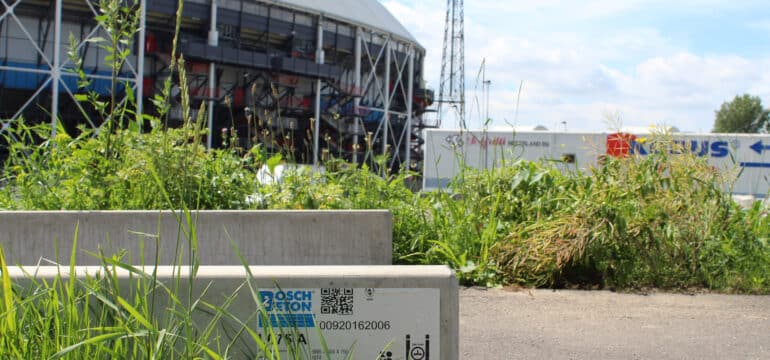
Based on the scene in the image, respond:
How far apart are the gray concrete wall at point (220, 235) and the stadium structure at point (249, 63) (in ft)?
73.4

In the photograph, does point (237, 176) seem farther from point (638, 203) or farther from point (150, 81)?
point (150, 81)

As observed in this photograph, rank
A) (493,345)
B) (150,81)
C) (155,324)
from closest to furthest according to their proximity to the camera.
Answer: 1. (155,324)
2. (493,345)
3. (150,81)

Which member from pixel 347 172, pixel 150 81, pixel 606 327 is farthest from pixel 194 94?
pixel 606 327

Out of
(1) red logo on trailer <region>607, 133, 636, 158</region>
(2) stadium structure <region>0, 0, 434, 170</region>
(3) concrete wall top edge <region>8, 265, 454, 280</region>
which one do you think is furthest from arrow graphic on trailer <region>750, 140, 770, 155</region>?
(3) concrete wall top edge <region>8, 265, 454, 280</region>

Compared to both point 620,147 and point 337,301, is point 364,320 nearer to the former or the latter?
point 337,301

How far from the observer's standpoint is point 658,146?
6.20m

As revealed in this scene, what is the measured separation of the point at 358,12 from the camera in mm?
47219

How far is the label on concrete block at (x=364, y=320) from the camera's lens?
6.72ft

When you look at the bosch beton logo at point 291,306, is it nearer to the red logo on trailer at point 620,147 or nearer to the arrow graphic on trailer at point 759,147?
the red logo on trailer at point 620,147

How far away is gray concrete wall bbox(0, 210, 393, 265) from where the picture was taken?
4.53m

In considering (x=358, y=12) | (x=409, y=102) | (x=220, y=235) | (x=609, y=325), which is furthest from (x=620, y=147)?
(x=409, y=102)

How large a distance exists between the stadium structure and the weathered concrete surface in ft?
73.7

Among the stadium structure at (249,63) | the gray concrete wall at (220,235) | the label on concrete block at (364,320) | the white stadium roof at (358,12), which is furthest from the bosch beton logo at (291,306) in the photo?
the white stadium roof at (358,12)

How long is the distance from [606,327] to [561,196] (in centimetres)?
196
